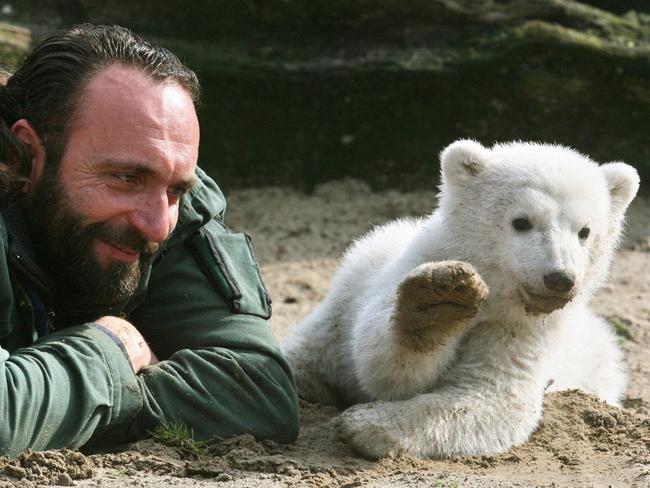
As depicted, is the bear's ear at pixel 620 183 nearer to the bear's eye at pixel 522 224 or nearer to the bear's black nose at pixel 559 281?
the bear's eye at pixel 522 224

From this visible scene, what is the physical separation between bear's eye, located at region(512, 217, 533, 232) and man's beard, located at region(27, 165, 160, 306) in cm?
156

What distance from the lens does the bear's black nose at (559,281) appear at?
4219 millimetres

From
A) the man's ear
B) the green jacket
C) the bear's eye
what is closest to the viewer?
the green jacket

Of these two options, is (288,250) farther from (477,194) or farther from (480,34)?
(477,194)

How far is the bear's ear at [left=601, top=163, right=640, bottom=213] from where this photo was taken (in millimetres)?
4898

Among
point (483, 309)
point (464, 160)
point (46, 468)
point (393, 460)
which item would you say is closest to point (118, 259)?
point (46, 468)

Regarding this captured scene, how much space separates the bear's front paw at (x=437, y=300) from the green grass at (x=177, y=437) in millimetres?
936

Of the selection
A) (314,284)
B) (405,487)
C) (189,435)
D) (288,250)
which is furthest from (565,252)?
(288,250)

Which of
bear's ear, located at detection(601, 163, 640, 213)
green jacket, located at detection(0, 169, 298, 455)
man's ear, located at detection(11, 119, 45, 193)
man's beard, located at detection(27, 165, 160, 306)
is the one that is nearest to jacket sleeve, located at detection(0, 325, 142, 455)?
green jacket, located at detection(0, 169, 298, 455)

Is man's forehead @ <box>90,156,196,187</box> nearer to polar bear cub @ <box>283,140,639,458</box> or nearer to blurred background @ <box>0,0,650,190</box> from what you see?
polar bear cub @ <box>283,140,639,458</box>

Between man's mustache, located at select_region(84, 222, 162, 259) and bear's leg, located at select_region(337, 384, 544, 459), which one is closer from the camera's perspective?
man's mustache, located at select_region(84, 222, 162, 259)

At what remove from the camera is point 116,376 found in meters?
3.74

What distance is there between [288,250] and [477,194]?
3.30 metres

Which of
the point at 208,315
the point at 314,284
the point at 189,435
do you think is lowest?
the point at 314,284
